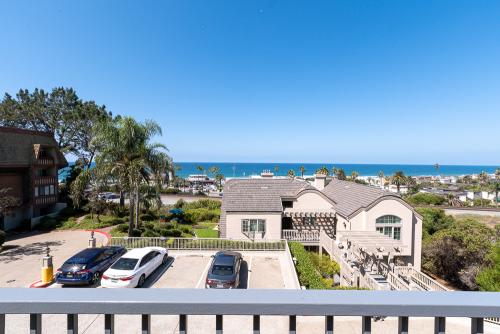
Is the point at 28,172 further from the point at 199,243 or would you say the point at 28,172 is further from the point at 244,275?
the point at 244,275

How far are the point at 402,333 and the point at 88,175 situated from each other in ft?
93.6

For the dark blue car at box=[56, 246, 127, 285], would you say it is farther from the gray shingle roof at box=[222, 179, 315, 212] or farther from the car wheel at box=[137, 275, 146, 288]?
the gray shingle roof at box=[222, 179, 315, 212]

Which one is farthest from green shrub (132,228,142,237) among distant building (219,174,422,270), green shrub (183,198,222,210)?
green shrub (183,198,222,210)

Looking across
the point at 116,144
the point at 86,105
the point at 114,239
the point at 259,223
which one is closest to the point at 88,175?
the point at 116,144

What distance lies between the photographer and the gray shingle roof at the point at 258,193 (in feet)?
81.5

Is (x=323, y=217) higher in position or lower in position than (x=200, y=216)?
higher

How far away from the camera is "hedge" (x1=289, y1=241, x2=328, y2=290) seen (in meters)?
14.8

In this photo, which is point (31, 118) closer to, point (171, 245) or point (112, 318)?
point (171, 245)

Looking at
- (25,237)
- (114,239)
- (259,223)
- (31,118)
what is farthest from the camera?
(31,118)

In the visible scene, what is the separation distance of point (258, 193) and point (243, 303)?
24772 millimetres

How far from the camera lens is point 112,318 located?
1.79 meters

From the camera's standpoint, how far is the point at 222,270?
14766 mm

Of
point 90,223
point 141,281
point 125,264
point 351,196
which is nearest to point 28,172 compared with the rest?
point 90,223

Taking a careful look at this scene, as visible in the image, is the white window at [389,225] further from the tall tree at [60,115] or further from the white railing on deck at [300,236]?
the tall tree at [60,115]
